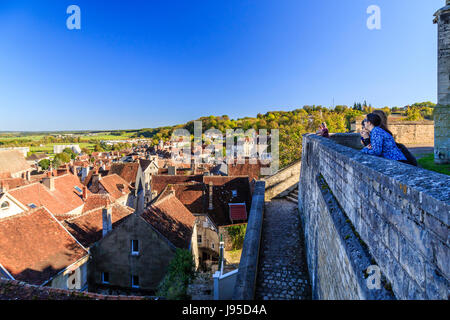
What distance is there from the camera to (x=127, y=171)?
34.9 metres

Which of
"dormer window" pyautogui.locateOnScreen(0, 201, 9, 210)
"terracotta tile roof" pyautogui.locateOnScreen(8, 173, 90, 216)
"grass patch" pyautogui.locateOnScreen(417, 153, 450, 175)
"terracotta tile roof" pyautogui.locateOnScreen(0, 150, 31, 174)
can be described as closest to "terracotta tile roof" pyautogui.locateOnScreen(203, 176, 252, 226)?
"terracotta tile roof" pyautogui.locateOnScreen(8, 173, 90, 216)

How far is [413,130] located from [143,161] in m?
33.2

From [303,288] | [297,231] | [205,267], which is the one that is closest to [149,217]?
[205,267]

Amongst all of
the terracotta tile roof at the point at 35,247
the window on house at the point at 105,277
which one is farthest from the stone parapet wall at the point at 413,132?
the terracotta tile roof at the point at 35,247

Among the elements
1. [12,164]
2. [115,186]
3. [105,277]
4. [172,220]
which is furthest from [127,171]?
[12,164]

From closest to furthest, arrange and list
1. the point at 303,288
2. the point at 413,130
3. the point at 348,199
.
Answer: the point at 348,199 → the point at 303,288 → the point at 413,130

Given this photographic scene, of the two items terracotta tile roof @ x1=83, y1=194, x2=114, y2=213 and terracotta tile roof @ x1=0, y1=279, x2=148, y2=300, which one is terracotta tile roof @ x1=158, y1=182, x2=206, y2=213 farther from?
terracotta tile roof @ x1=0, y1=279, x2=148, y2=300

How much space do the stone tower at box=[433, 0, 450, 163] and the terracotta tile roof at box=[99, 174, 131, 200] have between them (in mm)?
26214

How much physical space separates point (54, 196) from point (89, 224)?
9.84 metres

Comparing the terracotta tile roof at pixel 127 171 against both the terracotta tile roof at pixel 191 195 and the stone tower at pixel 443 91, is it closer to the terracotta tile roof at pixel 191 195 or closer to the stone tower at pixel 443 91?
the terracotta tile roof at pixel 191 195

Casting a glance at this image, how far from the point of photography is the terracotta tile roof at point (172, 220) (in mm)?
13555

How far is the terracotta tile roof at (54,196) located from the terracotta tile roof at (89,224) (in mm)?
4074

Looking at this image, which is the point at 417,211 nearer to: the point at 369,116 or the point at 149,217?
the point at 369,116

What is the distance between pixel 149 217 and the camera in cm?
1386
